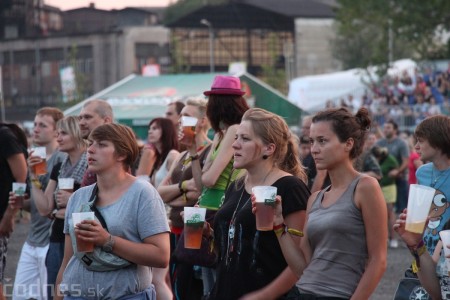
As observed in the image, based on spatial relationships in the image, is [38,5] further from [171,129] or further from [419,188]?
[419,188]

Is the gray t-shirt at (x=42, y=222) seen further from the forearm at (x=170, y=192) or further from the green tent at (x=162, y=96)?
the green tent at (x=162, y=96)

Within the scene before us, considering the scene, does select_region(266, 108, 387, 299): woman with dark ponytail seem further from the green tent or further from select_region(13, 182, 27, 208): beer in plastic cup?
the green tent

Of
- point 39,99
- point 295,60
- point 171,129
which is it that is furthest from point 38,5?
point 171,129

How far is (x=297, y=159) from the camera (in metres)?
5.96

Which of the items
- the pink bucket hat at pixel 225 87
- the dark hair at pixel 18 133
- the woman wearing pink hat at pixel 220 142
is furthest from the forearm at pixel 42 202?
the pink bucket hat at pixel 225 87

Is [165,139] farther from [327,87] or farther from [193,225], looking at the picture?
[327,87]

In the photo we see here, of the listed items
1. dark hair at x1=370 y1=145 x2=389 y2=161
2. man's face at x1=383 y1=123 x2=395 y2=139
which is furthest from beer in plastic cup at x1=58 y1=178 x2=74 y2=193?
man's face at x1=383 y1=123 x2=395 y2=139

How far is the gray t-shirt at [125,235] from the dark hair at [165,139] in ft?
12.7

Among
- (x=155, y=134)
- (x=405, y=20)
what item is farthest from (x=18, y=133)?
(x=405, y=20)

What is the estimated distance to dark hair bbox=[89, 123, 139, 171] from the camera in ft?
19.8

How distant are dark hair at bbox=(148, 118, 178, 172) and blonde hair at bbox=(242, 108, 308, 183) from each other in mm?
3939

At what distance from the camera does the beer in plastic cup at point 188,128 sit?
25.4ft

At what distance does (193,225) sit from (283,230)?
2.90ft

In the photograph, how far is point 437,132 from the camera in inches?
235
